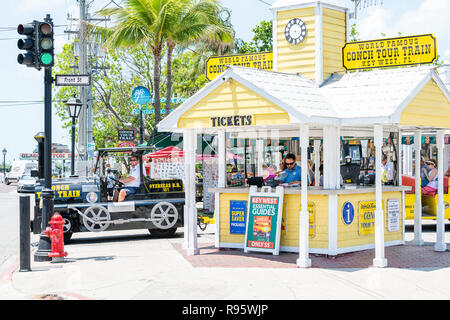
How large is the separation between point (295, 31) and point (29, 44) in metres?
5.28

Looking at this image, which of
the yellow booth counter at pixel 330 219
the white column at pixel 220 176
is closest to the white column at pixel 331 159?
the yellow booth counter at pixel 330 219

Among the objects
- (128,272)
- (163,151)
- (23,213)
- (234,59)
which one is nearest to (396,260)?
(128,272)

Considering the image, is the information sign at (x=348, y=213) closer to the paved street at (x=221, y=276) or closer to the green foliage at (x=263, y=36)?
the paved street at (x=221, y=276)

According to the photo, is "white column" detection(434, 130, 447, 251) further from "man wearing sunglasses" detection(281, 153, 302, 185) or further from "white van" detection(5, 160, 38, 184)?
"white van" detection(5, 160, 38, 184)

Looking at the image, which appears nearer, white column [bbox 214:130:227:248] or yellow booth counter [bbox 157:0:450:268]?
yellow booth counter [bbox 157:0:450:268]

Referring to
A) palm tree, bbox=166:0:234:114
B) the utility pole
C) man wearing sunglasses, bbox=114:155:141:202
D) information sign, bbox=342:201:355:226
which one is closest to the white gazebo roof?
information sign, bbox=342:201:355:226

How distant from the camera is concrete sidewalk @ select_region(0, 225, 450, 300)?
26.1 feet

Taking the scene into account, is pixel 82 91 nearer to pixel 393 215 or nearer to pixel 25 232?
pixel 25 232

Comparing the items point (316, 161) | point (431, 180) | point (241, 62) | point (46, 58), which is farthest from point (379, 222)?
point (241, 62)

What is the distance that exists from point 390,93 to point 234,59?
6.32 m

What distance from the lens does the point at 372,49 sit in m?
12.7

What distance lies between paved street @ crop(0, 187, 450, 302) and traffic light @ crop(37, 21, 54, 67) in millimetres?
3636

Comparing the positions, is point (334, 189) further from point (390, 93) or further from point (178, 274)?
point (178, 274)

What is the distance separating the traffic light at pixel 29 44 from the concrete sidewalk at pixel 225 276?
3.63 m
